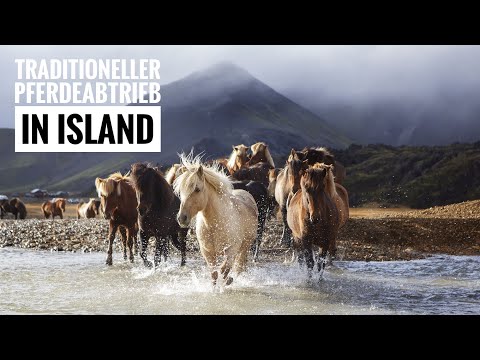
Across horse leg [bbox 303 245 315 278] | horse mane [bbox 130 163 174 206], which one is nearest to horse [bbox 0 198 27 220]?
horse mane [bbox 130 163 174 206]

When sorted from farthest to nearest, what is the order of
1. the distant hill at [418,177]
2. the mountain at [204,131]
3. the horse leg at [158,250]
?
the mountain at [204,131] → the distant hill at [418,177] → the horse leg at [158,250]

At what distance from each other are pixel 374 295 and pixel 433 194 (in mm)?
20976

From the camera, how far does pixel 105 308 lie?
6473 millimetres

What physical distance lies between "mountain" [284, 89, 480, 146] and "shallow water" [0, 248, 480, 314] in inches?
1074

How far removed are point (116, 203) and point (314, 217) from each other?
13.4 ft

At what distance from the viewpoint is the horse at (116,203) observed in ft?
32.5

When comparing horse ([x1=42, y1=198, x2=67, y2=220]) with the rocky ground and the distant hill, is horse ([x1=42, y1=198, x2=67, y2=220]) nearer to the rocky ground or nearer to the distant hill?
the rocky ground

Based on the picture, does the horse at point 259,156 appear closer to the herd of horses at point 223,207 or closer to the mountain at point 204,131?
the herd of horses at point 223,207

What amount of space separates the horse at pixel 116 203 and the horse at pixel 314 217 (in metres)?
3.32

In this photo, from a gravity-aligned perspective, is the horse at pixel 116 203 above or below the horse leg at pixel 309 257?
above

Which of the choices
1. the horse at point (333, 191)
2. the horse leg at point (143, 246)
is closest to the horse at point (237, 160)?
the horse at point (333, 191)

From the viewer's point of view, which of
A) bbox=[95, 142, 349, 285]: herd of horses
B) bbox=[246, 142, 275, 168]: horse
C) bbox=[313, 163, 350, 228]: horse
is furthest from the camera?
bbox=[246, 142, 275, 168]: horse

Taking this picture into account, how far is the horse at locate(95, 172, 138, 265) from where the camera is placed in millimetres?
9914

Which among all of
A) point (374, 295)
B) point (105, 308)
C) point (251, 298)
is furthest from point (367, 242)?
point (105, 308)
